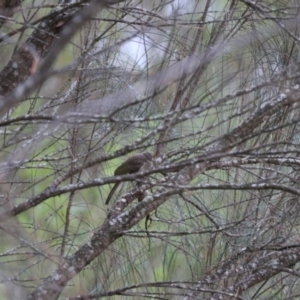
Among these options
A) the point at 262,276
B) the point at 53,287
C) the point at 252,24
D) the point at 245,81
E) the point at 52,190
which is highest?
the point at 252,24

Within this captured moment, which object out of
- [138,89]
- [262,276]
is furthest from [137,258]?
[138,89]

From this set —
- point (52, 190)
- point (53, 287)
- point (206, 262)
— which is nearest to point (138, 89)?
point (52, 190)

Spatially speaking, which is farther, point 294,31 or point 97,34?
point 97,34

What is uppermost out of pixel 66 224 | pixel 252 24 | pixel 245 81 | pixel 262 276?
pixel 252 24

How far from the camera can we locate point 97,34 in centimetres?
337

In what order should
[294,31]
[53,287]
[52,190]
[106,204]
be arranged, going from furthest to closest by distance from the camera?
[106,204], [294,31], [53,287], [52,190]

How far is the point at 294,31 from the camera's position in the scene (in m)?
3.14

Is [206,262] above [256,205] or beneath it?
beneath

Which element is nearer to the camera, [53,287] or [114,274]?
[53,287]

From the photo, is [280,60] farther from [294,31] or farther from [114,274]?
[114,274]

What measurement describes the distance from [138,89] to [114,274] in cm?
94

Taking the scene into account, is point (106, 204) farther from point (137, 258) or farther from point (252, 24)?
point (252, 24)

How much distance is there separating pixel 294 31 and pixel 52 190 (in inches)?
55.1

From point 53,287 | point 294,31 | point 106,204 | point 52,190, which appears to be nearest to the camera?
point 52,190
